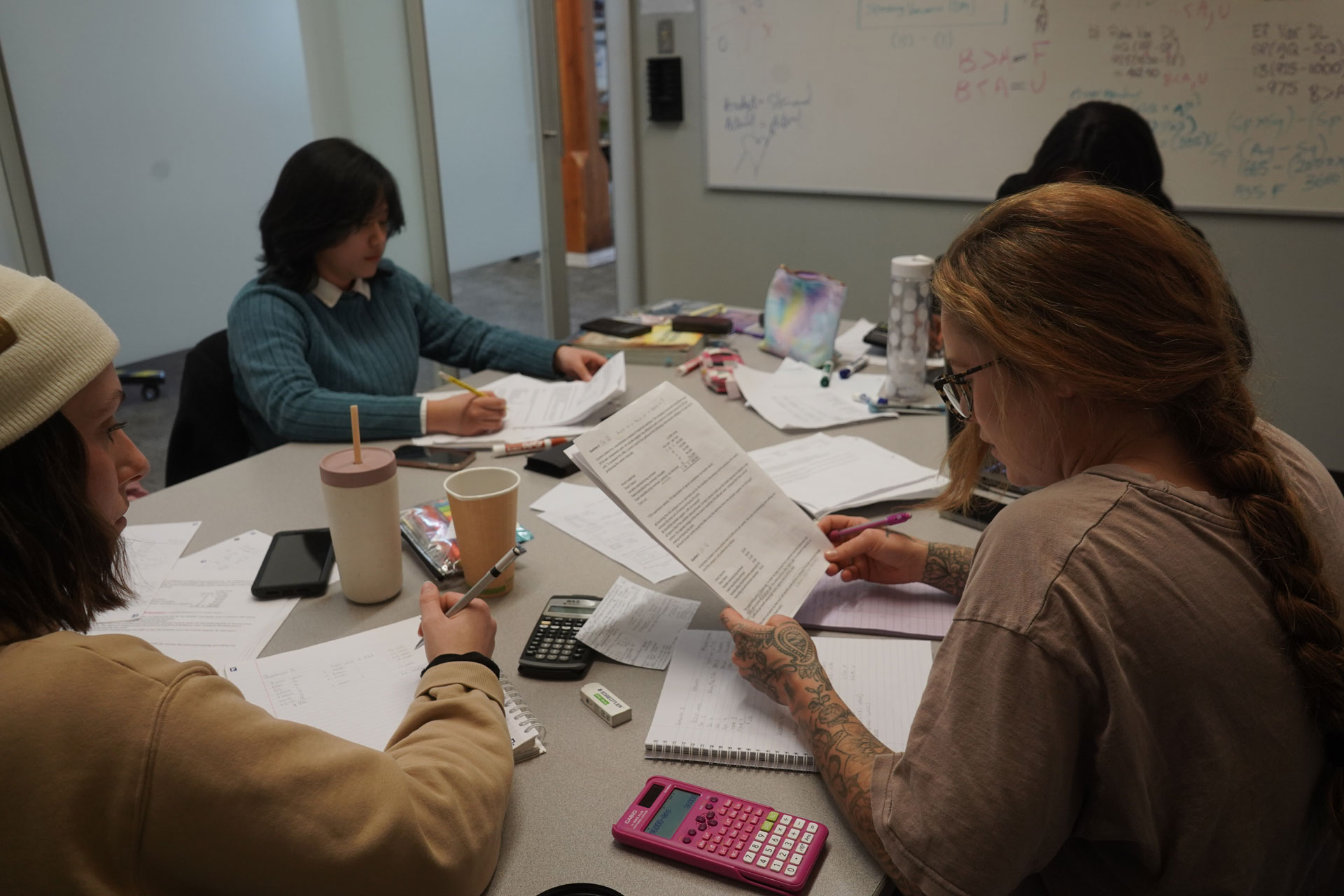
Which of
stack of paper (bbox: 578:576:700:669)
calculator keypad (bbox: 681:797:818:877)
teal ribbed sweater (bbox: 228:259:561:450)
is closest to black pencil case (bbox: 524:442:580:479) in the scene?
teal ribbed sweater (bbox: 228:259:561:450)

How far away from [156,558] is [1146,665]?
1.23 meters

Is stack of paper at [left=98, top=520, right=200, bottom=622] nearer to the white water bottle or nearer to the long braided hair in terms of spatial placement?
the long braided hair

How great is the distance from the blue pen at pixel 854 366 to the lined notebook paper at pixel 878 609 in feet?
3.08

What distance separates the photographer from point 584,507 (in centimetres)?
146

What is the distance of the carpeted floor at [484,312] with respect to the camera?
377cm

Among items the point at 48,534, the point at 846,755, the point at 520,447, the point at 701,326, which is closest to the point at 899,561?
the point at 846,755

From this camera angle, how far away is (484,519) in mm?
1149

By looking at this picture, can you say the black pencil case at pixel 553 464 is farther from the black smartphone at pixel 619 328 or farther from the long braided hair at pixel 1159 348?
the long braided hair at pixel 1159 348

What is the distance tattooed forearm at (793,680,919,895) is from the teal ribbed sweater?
111cm

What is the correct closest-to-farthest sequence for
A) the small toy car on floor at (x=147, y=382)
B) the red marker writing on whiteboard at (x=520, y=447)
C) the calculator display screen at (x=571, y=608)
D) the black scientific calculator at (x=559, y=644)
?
the black scientific calculator at (x=559, y=644), the calculator display screen at (x=571, y=608), the red marker writing on whiteboard at (x=520, y=447), the small toy car on floor at (x=147, y=382)

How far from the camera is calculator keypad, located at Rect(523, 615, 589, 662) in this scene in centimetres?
104

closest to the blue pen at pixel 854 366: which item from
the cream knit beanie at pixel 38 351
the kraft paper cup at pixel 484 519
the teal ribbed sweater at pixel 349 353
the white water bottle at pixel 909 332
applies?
the white water bottle at pixel 909 332

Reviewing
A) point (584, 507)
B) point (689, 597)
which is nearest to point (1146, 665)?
point (689, 597)

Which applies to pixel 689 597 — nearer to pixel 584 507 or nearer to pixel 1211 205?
pixel 584 507
